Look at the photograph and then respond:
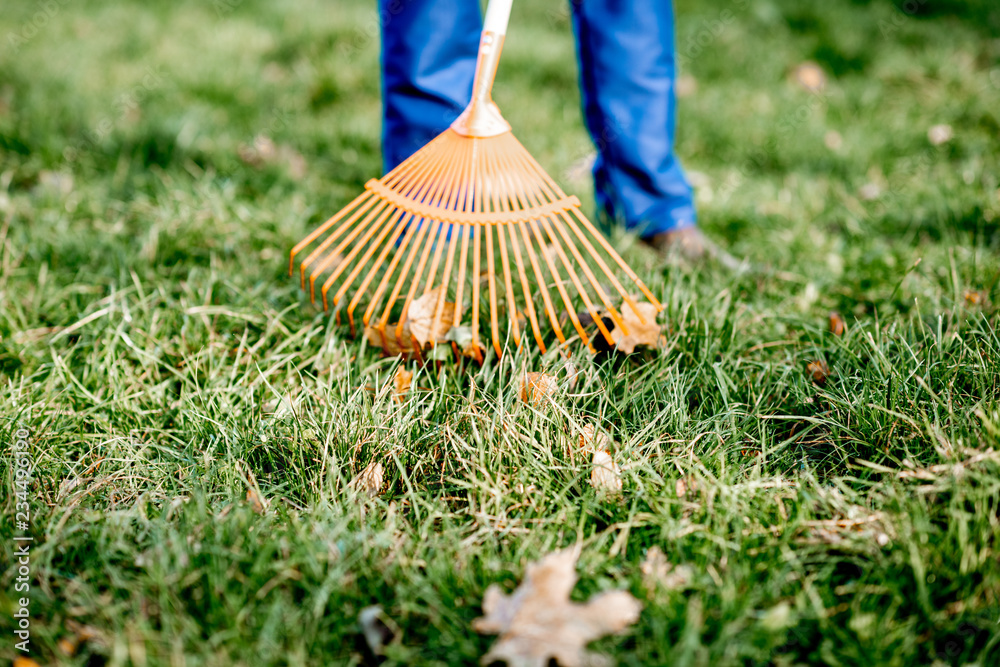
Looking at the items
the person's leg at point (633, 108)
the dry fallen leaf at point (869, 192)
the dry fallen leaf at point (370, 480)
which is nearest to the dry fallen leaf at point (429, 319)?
the dry fallen leaf at point (370, 480)

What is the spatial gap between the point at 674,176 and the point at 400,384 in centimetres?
121

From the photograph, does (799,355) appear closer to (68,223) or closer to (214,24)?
(68,223)

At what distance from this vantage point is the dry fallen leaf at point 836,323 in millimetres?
1832

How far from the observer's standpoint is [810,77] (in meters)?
3.52

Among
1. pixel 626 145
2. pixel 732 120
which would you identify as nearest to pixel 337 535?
pixel 626 145

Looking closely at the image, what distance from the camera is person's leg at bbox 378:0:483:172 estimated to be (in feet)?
6.20

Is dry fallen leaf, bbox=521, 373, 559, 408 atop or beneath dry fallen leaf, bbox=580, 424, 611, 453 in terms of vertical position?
atop

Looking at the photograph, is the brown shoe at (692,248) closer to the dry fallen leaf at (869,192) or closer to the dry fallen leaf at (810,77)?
the dry fallen leaf at (869,192)

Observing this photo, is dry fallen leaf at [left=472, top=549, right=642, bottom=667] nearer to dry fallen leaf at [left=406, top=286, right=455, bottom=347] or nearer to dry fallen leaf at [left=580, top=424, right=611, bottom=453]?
dry fallen leaf at [left=580, top=424, right=611, bottom=453]

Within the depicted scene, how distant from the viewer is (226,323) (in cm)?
180

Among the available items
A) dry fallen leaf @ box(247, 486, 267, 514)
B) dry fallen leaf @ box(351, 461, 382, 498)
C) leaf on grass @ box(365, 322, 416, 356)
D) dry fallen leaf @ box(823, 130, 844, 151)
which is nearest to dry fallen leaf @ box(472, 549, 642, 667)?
dry fallen leaf @ box(351, 461, 382, 498)

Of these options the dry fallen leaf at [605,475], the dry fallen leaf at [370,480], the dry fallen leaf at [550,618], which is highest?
the dry fallen leaf at [605,475]

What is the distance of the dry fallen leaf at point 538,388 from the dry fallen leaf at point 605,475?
0.17m

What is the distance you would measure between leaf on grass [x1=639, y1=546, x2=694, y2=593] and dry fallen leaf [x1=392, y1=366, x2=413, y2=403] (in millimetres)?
630
